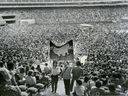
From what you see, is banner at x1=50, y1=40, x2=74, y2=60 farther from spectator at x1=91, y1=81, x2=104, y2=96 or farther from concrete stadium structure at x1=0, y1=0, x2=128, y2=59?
spectator at x1=91, y1=81, x2=104, y2=96

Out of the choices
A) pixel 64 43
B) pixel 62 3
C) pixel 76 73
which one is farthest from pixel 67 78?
pixel 62 3

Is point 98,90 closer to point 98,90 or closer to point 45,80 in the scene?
point 98,90

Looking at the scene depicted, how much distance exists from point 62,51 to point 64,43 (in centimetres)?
12

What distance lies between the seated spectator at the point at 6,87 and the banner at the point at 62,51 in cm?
72

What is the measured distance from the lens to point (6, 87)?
4.11 metres

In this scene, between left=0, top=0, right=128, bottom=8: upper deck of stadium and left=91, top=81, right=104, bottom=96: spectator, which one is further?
left=0, top=0, right=128, bottom=8: upper deck of stadium

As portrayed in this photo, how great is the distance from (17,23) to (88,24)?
3.27 ft

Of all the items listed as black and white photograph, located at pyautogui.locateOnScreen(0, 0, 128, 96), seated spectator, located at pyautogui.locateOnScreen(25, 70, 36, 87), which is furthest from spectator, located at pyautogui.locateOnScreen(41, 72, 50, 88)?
seated spectator, located at pyautogui.locateOnScreen(25, 70, 36, 87)

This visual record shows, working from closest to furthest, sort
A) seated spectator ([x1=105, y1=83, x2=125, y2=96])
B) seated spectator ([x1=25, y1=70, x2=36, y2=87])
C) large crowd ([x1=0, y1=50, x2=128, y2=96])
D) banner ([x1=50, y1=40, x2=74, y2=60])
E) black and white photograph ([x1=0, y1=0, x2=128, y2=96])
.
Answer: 1. seated spectator ([x1=105, y1=83, x2=125, y2=96])
2. large crowd ([x1=0, y1=50, x2=128, y2=96])
3. seated spectator ([x1=25, y1=70, x2=36, y2=87])
4. black and white photograph ([x1=0, y1=0, x2=128, y2=96])
5. banner ([x1=50, y1=40, x2=74, y2=60])

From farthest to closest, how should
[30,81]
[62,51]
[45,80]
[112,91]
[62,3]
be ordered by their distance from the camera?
[62,3] → [62,51] → [45,80] → [30,81] → [112,91]

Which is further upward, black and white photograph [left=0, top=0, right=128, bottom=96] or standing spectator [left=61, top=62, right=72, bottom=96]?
black and white photograph [left=0, top=0, right=128, bottom=96]

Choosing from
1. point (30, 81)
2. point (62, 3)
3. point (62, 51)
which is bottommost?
point (30, 81)

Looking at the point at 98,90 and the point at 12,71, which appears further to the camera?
the point at 12,71

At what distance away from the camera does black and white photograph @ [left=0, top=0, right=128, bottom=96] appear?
14.3 ft
